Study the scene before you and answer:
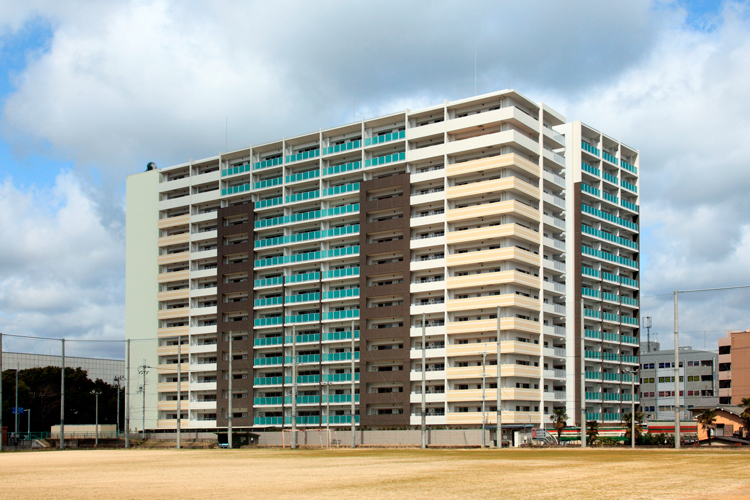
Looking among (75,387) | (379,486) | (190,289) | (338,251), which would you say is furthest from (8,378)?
(379,486)

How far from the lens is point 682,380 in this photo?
584ft

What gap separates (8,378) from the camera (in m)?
155

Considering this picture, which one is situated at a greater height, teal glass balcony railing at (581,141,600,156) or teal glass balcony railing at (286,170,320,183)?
teal glass balcony railing at (581,141,600,156)

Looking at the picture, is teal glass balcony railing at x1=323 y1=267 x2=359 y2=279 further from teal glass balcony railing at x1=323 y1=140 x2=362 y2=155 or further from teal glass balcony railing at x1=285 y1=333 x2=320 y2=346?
teal glass balcony railing at x1=323 y1=140 x2=362 y2=155

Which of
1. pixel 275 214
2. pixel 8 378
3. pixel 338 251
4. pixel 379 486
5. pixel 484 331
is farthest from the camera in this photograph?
pixel 8 378

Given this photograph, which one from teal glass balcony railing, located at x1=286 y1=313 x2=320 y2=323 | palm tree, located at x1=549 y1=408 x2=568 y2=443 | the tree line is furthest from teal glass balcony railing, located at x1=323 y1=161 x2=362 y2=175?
the tree line

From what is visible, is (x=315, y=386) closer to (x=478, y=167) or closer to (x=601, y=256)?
(x=478, y=167)

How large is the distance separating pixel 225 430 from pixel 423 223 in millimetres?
48011

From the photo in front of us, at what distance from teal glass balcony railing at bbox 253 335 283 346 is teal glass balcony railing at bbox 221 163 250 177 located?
1179 inches

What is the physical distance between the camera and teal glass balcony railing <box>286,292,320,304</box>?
127 meters

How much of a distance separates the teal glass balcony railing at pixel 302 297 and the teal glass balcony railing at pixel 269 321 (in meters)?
3.44

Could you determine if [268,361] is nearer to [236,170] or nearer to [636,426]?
[236,170]

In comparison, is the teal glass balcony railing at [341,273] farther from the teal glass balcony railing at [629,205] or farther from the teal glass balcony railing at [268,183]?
the teal glass balcony railing at [629,205]

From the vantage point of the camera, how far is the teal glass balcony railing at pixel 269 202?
5290 inches
